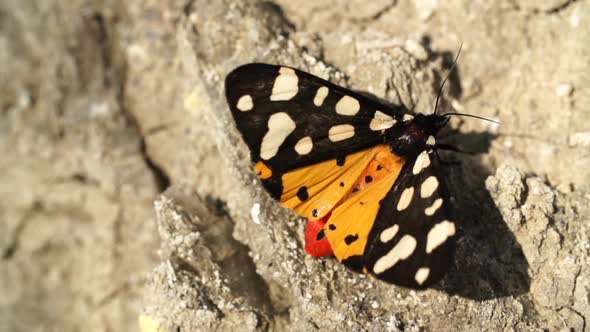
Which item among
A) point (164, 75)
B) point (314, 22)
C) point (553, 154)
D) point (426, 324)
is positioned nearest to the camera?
point (426, 324)

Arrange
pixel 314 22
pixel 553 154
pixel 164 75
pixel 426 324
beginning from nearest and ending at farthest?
pixel 426 324 → pixel 553 154 → pixel 314 22 → pixel 164 75

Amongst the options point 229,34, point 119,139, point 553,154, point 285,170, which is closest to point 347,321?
point 285,170

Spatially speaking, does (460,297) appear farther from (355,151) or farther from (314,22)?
(314,22)

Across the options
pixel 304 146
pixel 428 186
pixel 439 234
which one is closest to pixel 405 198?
pixel 428 186

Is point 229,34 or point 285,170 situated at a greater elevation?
point 229,34

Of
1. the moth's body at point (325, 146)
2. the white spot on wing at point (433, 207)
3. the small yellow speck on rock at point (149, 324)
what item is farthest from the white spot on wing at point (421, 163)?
the small yellow speck on rock at point (149, 324)

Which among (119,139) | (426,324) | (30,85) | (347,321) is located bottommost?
(426,324)

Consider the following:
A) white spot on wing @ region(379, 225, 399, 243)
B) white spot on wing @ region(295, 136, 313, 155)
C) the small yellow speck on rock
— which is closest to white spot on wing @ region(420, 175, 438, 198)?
white spot on wing @ region(379, 225, 399, 243)
